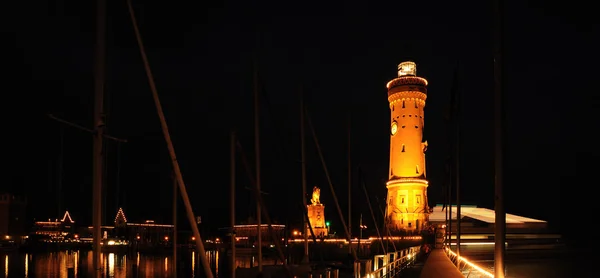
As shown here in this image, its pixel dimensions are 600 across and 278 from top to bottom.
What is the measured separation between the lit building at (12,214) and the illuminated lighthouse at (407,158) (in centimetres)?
9120

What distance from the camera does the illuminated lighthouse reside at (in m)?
115

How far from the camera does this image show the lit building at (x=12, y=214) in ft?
485

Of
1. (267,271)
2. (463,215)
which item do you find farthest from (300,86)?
(463,215)

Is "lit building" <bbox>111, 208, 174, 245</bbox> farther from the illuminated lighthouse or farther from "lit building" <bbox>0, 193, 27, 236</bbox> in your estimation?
the illuminated lighthouse

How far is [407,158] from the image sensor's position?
116 meters

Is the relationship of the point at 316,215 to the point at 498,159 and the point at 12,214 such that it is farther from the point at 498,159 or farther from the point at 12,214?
the point at 498,159

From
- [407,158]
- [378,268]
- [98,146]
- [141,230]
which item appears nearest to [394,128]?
[407,158]

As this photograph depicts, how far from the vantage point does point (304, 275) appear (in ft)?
109

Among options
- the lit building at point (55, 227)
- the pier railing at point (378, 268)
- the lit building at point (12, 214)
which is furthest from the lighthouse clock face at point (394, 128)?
the lit building at point (55, 227)

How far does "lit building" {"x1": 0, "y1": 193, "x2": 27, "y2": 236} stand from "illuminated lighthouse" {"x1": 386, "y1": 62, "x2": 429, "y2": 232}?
91199mm

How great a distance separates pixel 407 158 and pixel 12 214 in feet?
325

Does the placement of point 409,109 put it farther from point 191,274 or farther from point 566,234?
point 566,234

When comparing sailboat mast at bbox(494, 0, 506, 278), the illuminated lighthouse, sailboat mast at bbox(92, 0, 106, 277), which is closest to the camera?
sailboat mast at bbox(494, 0, 506, 278)

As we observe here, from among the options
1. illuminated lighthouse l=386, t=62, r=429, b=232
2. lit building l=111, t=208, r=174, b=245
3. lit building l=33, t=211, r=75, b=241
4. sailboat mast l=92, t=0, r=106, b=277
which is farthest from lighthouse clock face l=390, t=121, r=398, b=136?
sailboat mast l=92, t=0, r=106, b=277
